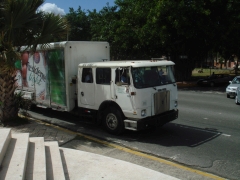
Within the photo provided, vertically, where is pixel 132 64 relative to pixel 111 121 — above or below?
above

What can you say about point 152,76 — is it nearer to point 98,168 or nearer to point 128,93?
point 128,93

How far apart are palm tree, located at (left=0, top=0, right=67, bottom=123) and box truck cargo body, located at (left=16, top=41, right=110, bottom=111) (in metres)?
0.54

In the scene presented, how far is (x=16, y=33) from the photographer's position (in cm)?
853

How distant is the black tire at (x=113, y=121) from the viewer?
781 cm

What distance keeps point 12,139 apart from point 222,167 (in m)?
4.57

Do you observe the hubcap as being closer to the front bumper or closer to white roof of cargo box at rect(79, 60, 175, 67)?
the front bumper

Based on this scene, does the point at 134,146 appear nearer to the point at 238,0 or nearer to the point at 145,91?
the point at 145,91

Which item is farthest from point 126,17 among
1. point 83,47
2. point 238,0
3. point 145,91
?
point 145,91

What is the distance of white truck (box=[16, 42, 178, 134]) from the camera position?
7449mm

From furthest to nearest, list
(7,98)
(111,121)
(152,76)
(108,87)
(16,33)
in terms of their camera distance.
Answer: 1. (7,98)
2. (16,33)
3. (111,121)
4. (108,87)
5. (152,76)

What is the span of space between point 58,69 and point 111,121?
104 inches

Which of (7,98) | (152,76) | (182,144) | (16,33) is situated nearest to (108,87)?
(152,76)

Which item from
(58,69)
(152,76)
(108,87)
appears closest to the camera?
(152,76)

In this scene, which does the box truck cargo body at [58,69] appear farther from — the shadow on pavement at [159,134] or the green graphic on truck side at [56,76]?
the shadow on pavement at [159,134]
